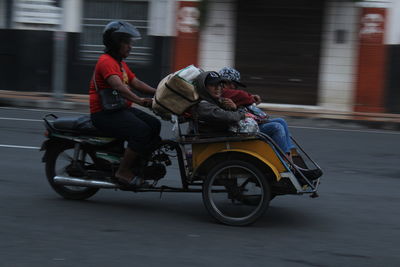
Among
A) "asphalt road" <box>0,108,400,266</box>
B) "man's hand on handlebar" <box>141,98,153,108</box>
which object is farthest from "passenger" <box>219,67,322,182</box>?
"man's hand on handlebar" <box>141,98,153,108</box>

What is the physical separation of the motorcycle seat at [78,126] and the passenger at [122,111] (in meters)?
0.13

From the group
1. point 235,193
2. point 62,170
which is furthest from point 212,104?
point 62,170

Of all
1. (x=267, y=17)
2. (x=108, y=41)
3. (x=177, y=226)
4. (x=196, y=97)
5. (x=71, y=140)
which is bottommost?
(x=177, y=226)

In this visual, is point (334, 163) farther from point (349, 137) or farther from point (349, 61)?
point (349, 61)

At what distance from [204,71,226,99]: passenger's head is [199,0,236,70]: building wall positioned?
10661mm

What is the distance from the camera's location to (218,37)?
15.8m

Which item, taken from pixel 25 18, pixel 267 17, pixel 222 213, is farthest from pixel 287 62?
pixel 222 213

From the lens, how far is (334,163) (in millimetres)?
8586

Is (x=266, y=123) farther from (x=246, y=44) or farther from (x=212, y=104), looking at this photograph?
(x=246, y=44)

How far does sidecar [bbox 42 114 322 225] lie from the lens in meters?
5.19

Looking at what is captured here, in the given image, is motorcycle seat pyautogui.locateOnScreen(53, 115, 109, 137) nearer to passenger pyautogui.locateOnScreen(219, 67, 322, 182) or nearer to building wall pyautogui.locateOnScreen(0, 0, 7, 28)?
passenger pyautogui.locateOnScreen(219, 67, 322, 182)

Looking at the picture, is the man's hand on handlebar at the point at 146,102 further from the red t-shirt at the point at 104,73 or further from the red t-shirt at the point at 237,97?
the red t-shirt at the point at 237,97

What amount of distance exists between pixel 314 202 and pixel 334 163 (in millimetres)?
2461

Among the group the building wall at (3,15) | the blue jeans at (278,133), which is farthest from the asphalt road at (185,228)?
the building wall at (3,15)
